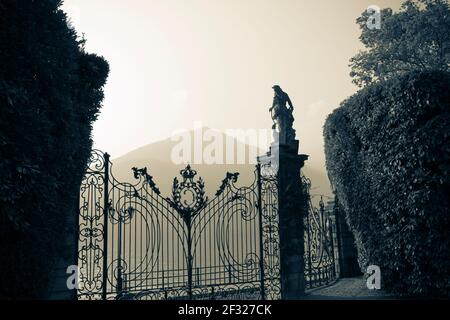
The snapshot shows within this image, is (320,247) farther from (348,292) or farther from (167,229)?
(167,229)

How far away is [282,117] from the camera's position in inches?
395

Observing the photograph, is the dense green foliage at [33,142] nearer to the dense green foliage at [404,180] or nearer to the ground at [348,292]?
the ground at [348,292]

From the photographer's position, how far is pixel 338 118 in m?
9.63

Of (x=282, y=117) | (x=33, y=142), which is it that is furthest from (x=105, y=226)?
(x=282, y=117)

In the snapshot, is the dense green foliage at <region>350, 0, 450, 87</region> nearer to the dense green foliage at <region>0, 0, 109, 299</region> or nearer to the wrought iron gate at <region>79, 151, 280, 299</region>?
the wrought iron gate at <region>79, 151, 280, 299</region>

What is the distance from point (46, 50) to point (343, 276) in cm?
1048

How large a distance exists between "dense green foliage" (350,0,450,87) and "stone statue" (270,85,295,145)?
1127 centimetres

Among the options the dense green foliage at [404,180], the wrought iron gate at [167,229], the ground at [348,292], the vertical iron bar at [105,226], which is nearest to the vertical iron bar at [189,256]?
the wrought iron gate at [167,229]

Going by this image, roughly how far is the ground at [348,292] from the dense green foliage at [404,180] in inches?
19.7

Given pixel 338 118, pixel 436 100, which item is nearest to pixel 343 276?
pixel 338 118

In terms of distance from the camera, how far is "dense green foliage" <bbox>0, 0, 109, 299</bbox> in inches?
189

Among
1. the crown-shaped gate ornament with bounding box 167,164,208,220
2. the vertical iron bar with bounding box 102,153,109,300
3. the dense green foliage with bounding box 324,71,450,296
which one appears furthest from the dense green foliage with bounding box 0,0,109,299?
the dense green foliage with bounding box 324,71,450,296

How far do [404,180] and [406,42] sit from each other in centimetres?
1569
